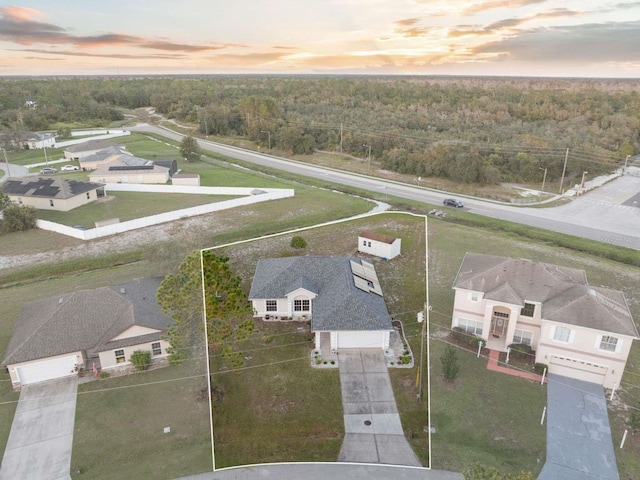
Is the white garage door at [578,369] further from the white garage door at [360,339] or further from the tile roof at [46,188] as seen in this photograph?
the tile roof at [46,188]

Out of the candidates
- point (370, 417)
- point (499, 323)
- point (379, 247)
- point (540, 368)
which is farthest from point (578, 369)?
point (379, 247)

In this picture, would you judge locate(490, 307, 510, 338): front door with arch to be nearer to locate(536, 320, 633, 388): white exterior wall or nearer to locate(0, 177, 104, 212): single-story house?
locate(536, 320, 633, 388): white exterior wall

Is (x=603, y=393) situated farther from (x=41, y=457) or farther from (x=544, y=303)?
(x=41, y=457)

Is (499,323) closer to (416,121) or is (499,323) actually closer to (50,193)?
(50,193)

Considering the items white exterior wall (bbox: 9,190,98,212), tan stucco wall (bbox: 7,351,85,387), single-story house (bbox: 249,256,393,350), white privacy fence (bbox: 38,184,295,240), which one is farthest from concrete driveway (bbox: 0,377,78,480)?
white exterior wall (bbox: 9,190,98,212)

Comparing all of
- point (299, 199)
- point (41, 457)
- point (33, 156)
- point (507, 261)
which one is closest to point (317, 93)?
point (33, 156)

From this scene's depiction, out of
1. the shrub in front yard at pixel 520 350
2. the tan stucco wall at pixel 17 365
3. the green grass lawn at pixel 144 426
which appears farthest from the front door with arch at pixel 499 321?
the tan stucco wall at pixel 17 365
